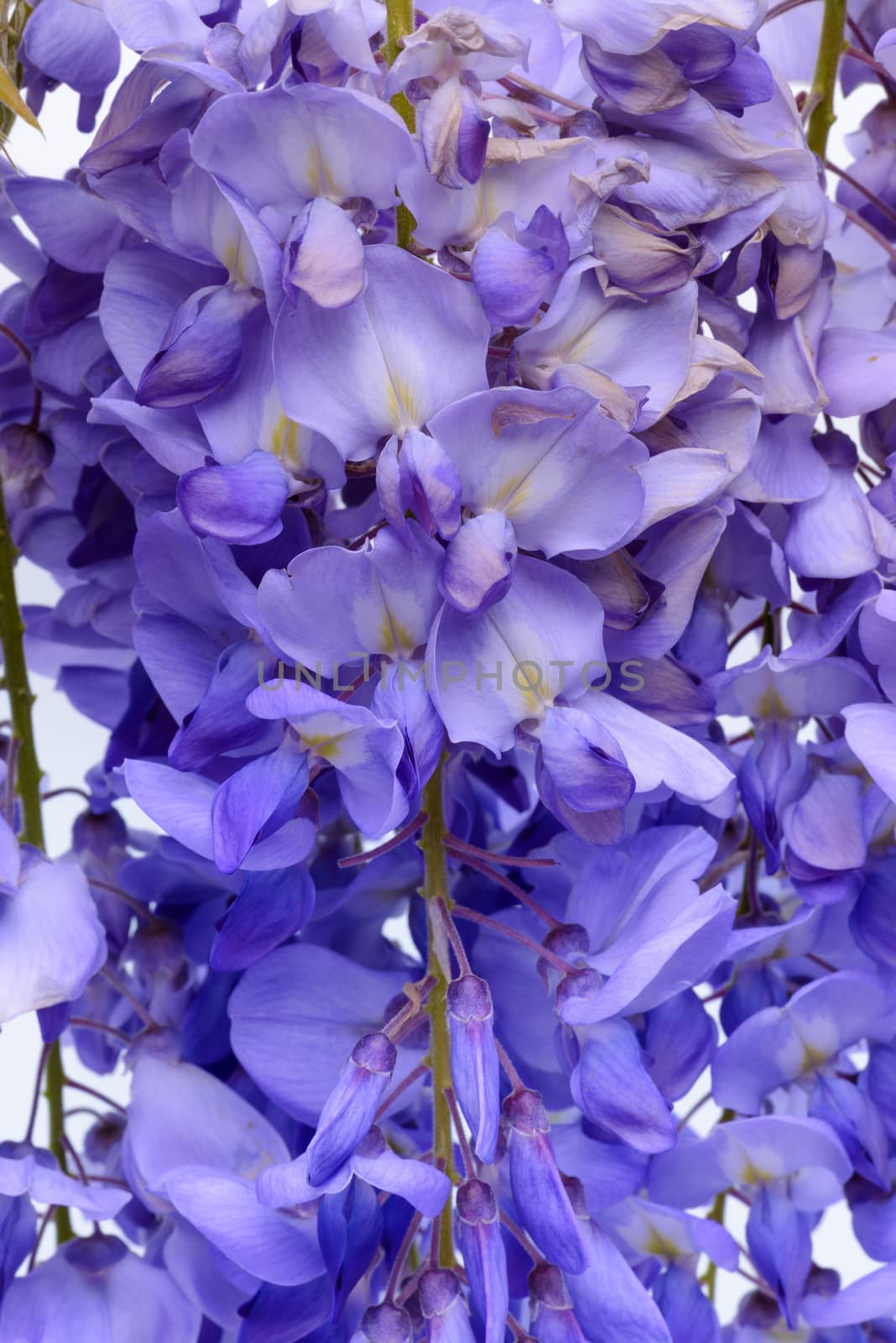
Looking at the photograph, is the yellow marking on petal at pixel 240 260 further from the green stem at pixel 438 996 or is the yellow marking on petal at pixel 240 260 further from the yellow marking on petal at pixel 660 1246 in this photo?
the yellow marking on petal at pixel 660 1246

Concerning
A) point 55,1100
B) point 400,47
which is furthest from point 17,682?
point 400,47

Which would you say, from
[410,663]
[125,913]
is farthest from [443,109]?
[125,913]

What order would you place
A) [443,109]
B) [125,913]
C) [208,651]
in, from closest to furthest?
[443,109]
[208,651]
[125,913]

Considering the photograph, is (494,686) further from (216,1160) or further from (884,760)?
(216,1160)

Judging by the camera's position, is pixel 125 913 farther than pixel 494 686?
Yes

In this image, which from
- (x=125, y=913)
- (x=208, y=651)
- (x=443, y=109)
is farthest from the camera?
(x=125, y=913)

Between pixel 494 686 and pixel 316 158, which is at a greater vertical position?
pixel 316 158

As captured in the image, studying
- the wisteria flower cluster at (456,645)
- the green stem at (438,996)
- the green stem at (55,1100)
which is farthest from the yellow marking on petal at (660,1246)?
the green stem at (55,1100)

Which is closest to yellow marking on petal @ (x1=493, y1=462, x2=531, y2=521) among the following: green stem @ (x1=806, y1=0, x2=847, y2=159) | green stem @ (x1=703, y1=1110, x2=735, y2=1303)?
green stem @ (x1=806, y1=0, x2=847, y2=159)
